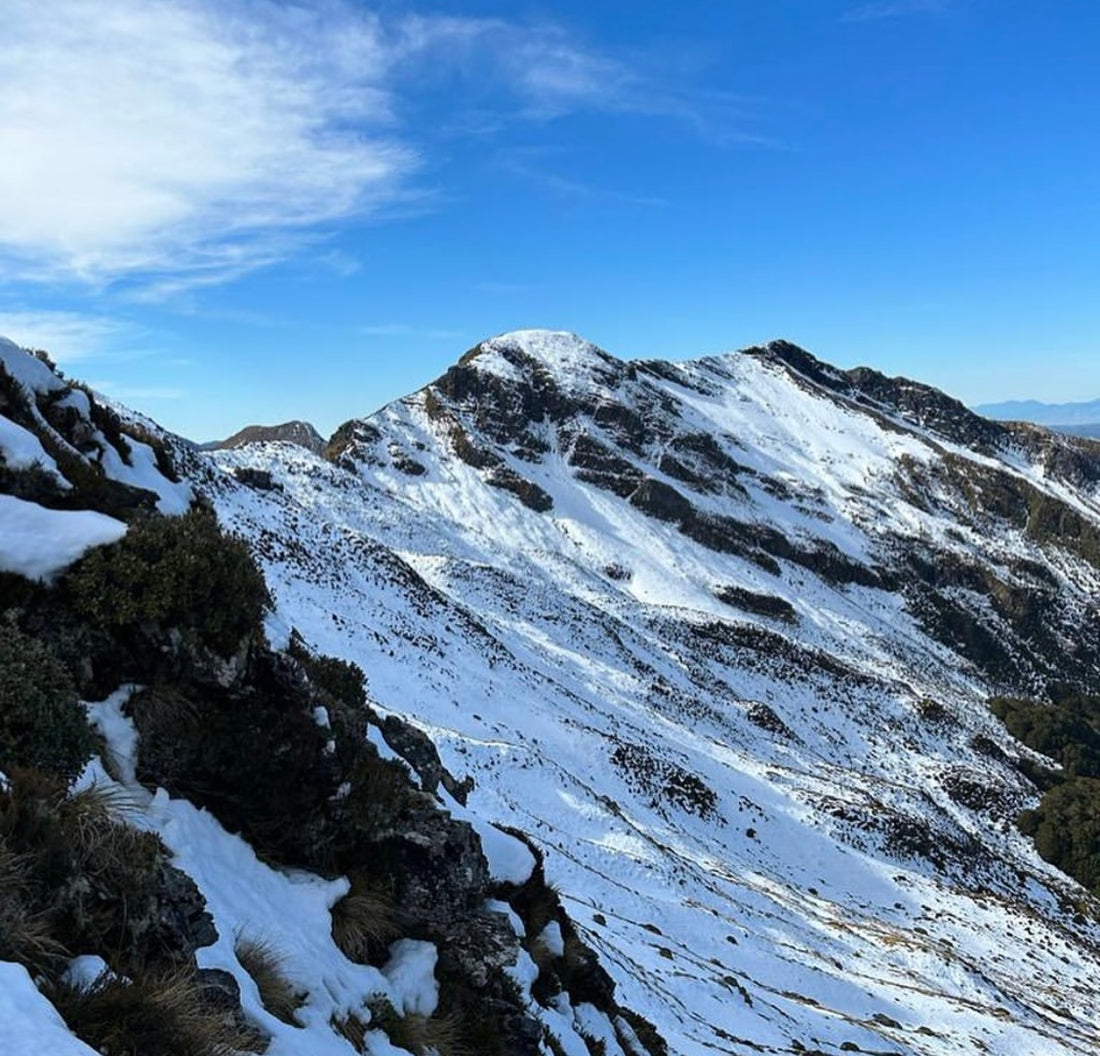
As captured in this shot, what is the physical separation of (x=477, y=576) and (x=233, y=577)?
55373 mm

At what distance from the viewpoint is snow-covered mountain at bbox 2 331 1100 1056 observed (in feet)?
80.3

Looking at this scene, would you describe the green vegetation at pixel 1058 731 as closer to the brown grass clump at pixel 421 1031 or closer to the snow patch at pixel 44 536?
Result: the brown grass clump at pixel 421 1031

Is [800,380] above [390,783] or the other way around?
above

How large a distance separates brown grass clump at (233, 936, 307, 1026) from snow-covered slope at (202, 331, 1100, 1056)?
519 centimetres

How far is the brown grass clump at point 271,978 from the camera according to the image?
5856 millimetres

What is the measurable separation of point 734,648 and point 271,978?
67657mm

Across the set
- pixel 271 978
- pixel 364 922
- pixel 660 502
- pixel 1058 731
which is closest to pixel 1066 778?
pixel 1058 731

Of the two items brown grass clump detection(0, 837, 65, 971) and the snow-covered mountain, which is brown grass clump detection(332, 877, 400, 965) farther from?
brown grass clump detection(0, 837, 65, 971)

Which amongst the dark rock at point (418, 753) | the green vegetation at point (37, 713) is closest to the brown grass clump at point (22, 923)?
the green vegetation at point (37, 713)

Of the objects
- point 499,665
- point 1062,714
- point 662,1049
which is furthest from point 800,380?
point 662,1049

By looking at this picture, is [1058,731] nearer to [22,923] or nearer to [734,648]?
[734,648]

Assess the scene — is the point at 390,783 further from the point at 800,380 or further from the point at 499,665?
the point at 800,380

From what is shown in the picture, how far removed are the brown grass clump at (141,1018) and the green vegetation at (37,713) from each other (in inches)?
79.3

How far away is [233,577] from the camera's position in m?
8.12
